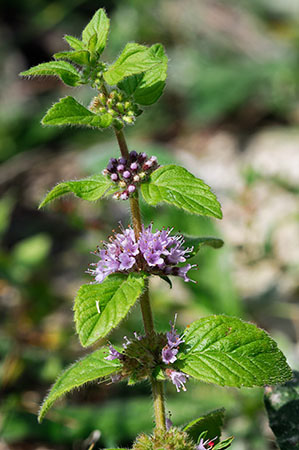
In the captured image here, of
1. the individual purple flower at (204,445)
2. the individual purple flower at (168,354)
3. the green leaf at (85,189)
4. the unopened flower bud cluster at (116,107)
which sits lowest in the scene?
the individual purple flower at (204,445)

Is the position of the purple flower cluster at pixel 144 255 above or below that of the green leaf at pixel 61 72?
below

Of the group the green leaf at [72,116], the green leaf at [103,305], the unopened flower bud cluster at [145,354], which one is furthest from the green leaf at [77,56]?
the unopened flower bud cluster at [145,354]

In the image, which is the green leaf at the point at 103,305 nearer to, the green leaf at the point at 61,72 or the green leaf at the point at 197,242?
the green leaf at the point at 197,242

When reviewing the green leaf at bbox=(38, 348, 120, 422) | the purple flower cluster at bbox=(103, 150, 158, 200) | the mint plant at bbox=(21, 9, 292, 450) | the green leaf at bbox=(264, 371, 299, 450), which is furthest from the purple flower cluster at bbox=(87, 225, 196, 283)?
the green leaf at bbox=(264, 371, 299, 450)

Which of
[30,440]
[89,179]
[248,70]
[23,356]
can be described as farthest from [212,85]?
[89,179]

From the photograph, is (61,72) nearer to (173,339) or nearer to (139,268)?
(139,268)

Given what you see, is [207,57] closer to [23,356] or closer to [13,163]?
[13,163]

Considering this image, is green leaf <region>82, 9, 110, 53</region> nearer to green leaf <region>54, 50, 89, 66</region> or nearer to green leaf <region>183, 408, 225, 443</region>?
green leaf <region>54, 50, 89, 66</region>
